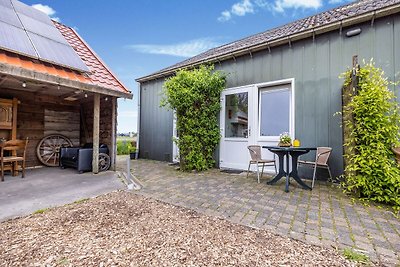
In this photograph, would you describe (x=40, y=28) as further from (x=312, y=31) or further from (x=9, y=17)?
(x=312, y=31)

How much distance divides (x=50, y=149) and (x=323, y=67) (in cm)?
732

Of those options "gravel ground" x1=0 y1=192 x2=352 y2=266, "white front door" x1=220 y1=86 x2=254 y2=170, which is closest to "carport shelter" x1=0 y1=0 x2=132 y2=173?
"gravel ground" x1=0 y1=192 x2=352 y2=266

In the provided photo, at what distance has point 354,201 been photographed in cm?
304

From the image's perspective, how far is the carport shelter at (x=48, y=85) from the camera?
363 cm

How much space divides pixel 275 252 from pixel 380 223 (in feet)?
4.99

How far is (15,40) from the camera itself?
12.0 ft

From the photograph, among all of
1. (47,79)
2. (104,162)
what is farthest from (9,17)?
(104,162)

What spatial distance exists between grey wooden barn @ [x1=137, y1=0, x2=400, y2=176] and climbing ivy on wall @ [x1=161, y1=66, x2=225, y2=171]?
1.31ft

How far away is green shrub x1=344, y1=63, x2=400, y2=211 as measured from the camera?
116 inches

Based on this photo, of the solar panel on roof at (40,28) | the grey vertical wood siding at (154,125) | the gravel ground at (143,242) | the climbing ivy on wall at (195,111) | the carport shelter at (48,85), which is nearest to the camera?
the gravel ground at (143,242)

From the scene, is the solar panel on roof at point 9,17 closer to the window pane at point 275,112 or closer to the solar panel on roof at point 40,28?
the solar panel on roof at point 40,28

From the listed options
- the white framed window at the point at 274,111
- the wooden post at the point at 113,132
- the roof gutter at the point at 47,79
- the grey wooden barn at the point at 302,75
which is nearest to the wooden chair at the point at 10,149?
the roof gutter at the point at 47,79

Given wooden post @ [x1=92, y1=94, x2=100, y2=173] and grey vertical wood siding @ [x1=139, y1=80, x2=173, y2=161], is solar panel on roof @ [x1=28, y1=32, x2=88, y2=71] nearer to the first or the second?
wooden post @ [x1=92, y1=94, x2=100, y2=173]

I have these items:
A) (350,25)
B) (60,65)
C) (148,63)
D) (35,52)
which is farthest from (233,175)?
(148,63)
